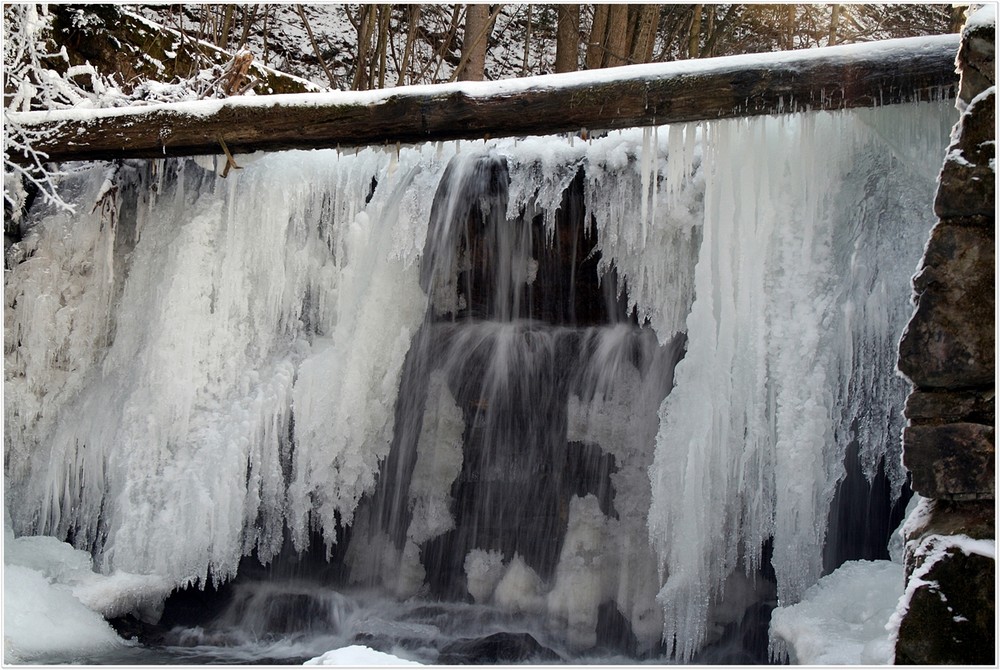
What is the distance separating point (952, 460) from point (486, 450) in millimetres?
3187

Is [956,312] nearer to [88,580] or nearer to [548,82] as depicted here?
[548,82]

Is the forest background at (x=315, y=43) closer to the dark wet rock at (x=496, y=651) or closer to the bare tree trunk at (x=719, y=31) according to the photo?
the bare tree trunk at (x=719, y=31)

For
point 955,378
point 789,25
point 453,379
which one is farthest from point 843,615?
point 789,25

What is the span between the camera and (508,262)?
5570 millimetres

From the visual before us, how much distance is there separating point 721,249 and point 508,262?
152 cm

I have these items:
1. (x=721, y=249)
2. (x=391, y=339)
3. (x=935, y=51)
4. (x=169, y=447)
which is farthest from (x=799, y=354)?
(x=169, y=447)

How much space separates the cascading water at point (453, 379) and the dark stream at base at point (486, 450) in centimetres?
2

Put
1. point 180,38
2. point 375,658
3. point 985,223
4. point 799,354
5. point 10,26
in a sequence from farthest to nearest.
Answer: point 180,38 < point 10,26 < point 799,354 < point 375,658 < point 985,223

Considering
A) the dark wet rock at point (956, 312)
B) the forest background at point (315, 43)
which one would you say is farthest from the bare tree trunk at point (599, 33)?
the dark wet rock at point (956, 312)

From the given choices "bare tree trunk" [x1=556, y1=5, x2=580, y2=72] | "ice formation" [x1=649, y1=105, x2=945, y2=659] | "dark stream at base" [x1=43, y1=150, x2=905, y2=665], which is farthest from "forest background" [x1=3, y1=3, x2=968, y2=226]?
"ice formation" [x1=649, y1=105, x2=945, y2=659]

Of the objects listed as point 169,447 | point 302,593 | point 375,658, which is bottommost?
point 302,593

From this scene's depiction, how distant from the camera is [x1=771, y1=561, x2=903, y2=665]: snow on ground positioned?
3.39m

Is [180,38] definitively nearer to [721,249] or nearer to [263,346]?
[263,346]

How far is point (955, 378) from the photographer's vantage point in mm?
2686
